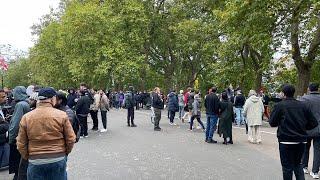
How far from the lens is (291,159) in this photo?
761 centimetres

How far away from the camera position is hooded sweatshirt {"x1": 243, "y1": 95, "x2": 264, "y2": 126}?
15656mm

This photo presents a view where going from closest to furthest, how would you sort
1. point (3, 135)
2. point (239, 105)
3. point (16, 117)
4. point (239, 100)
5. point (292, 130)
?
point (292, 130) → point (16, 117) → point (3, 135) → point (239, 100) → point (239, 105)


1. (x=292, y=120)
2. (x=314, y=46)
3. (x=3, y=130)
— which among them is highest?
(x=314, y=46)

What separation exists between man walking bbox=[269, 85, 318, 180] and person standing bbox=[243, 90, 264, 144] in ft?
26.1

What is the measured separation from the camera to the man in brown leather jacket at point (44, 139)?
5.73 metres

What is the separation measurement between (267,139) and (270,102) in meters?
11.9

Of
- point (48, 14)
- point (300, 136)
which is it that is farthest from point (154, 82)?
point (300, 136)

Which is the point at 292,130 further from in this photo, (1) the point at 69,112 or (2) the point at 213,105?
(2) the point at 213,105

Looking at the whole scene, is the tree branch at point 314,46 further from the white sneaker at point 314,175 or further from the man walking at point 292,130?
the man walking at point 292,130

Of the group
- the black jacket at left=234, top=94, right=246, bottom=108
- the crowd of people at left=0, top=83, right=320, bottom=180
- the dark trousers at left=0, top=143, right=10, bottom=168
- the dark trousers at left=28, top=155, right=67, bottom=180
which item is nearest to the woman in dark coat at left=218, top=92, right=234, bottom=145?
the crowd of people at left=0, top=83, right=320, bottom=180

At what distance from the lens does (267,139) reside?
17.0 metres

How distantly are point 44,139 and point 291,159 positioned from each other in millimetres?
4034

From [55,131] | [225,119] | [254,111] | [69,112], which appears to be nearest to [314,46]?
[254,111]

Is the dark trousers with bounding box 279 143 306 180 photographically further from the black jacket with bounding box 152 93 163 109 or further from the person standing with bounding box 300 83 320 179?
the black jacket with bounding box 152 93 163 109
